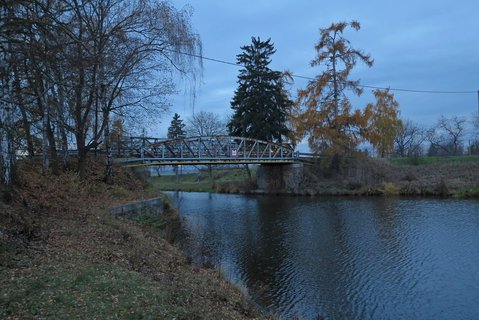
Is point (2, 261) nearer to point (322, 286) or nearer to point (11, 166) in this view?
point (11, 166)

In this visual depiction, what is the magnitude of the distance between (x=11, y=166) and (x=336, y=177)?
33584 millimetres

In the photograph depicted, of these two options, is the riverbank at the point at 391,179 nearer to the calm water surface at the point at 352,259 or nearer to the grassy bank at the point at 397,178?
the grassy bank at the point at 397,178

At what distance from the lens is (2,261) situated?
724 cm

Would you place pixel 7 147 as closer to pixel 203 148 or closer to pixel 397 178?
pixel 203 148

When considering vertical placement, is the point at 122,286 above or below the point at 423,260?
above

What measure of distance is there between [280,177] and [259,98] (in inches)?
355

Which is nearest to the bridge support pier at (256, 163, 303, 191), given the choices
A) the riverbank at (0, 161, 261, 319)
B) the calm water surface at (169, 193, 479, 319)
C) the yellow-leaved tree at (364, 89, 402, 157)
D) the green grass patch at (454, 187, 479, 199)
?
the yellow-leaved tree at (364, 89, 402, 157)

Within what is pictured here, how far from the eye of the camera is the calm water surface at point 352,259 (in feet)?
34.8

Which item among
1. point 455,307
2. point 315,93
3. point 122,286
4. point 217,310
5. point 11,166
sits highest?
point 315,93

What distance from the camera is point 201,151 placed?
3403 cm

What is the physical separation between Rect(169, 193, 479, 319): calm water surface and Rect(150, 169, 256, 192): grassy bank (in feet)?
70.8

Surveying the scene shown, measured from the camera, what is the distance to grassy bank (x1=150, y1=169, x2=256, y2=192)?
158 feet

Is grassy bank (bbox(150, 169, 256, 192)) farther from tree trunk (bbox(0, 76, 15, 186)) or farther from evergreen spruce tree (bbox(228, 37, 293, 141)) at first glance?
tree trunk (bbox(0, 76, 15, 186))

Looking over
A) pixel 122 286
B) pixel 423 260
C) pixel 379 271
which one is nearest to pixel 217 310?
pixel 122 286
